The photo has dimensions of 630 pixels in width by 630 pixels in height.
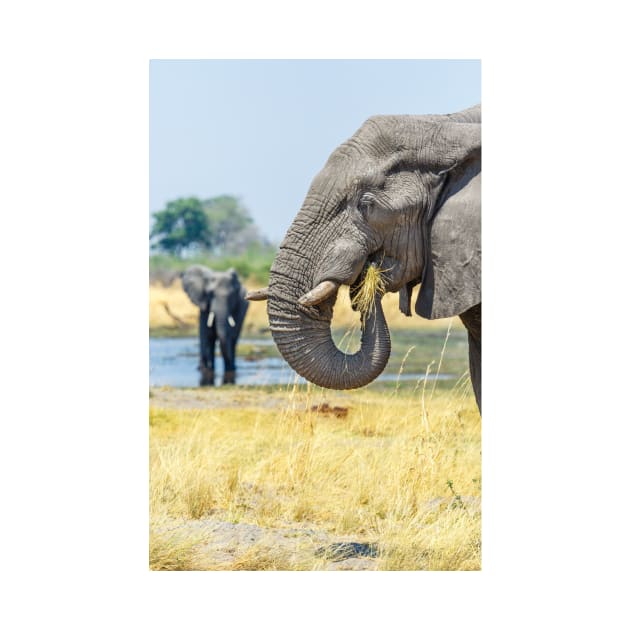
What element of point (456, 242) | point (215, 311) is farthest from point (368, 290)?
point (215, 311)

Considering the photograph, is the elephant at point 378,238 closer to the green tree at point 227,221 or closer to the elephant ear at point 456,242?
the elephant ear at point 456,242

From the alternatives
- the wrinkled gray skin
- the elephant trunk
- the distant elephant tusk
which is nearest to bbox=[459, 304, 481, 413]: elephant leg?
the elephant trunk

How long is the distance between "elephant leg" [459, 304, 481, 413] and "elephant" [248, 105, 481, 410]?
320mm

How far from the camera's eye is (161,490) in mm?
5797

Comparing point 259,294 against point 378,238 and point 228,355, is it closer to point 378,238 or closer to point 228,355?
point 378,238

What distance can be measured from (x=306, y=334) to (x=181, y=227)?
1901cm

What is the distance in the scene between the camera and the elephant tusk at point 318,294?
12.5 feet

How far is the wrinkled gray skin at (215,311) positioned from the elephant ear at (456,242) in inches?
426

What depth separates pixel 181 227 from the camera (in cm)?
2259

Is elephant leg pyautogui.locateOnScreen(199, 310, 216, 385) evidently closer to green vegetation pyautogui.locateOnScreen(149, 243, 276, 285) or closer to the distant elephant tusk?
green vegetation pyautogui.locateOnScreen(149, 243, 276, 285)

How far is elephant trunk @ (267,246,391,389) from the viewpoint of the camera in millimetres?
3865

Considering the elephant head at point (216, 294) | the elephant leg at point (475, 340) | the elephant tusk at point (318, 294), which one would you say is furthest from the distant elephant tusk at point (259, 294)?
the elephant head at point (216, 294)
